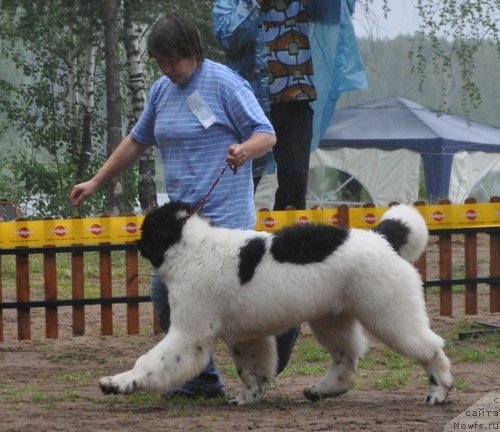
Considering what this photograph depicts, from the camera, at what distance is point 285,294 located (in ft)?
18.6

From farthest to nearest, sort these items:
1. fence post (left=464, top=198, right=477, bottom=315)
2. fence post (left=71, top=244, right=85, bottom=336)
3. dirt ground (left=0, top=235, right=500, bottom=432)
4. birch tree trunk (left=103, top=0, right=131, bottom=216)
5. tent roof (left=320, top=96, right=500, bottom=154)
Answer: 1. tent roof (left=320, top=96, right=500, bottom=154)
2. birch tree trunk (left=103, top=0, right=131, bottom=216)
3. fence post (left=464, top=198, right=477, bottom=315)
4. fence post (left=71, top=244, right=85, bottom=336)
5. dirt ground (left=0, top=235, right=500, bottom=432)

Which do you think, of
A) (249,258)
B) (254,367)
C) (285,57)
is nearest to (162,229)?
(249,258)

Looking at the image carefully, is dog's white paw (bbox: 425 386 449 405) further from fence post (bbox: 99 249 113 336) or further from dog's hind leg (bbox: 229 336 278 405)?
fence post (bbox: 99 249 113 336)

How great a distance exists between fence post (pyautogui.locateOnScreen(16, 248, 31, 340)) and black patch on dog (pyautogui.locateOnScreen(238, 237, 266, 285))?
3541 millimetres

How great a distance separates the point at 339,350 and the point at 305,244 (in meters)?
0.71

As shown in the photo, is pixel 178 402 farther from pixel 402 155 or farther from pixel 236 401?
pixel 402 155

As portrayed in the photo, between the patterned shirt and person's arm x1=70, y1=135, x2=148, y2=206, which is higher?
the patterned shirt

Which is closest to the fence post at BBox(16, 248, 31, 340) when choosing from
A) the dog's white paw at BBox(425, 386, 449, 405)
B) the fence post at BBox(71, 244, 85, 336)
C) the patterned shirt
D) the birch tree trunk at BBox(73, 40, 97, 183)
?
the fence post at BBox(71, 244, 85, 336)

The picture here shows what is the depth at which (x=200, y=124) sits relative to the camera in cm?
595

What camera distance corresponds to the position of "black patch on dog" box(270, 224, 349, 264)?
571cm

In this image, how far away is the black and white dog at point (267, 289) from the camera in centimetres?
568

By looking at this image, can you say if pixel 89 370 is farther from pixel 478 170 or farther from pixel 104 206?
pixel 478 170

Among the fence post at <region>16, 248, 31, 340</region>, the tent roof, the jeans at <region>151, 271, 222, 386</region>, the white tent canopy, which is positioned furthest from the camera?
the tent roof

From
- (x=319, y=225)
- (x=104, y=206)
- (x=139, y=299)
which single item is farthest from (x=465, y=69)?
(x=319, y=225)
